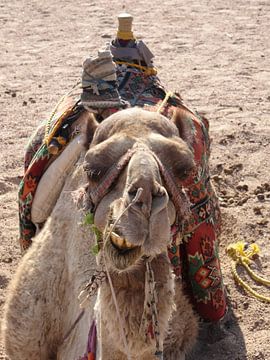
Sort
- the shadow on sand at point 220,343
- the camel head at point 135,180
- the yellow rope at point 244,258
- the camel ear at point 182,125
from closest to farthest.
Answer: the camel head at point 135,180 → the camel ear at point 182,125 → the shadow on sand at point 220,343 → the yellow rope at point 244,258

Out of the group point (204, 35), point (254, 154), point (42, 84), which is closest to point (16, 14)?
point (204, 35)

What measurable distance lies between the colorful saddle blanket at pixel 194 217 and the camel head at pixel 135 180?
99cm

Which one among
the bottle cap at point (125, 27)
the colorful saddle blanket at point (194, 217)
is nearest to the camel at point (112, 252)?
the colorful saddle blanket at point (194, 217)

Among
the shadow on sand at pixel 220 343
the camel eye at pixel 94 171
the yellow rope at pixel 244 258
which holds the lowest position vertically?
the yellow rope at pixel 244 258

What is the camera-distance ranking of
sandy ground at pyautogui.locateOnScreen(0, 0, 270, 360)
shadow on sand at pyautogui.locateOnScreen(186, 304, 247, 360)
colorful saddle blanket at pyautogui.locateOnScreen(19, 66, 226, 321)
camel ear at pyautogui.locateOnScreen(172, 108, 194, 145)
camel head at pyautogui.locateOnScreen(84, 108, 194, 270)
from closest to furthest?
1. camel head at pyautogui.locateOnScreen(84, 108, 194, 270)
2. camel ear at pyautogui.locateOnScreen(172, 108, 194, 145)
3. colorful saddle blanket at pyautogui.locateOnScreen(19, 66, 226, 321)
4. shadow on sand at pyautogui.locateOnScreen(186, 304, 247, 360)
5. sandy ground at pyautogui.locateOnScreen(0, 0, 270, 360)

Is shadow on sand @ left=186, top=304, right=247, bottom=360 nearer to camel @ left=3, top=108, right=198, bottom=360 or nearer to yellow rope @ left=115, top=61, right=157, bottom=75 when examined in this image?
camel @ left=3, top=108, right=198, bottom=360

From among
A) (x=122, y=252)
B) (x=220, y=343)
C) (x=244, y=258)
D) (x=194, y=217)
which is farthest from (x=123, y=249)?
(x=244, y=258)

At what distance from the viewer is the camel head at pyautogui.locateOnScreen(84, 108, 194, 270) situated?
2.37 metres

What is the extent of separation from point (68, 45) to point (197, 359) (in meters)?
6.60

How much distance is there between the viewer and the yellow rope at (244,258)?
453 centimetres

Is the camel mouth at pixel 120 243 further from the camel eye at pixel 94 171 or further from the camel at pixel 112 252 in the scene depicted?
the camel eye at pixel 94 171

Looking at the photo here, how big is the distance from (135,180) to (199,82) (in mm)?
5962

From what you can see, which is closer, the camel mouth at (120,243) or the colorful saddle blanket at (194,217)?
the camel mouth at (120,243)

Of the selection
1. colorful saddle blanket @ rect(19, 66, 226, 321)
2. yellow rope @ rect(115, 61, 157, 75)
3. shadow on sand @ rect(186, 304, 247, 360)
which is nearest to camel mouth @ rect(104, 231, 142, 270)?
colorful saddle blanket @ rect(19, 66, 226, 321)
